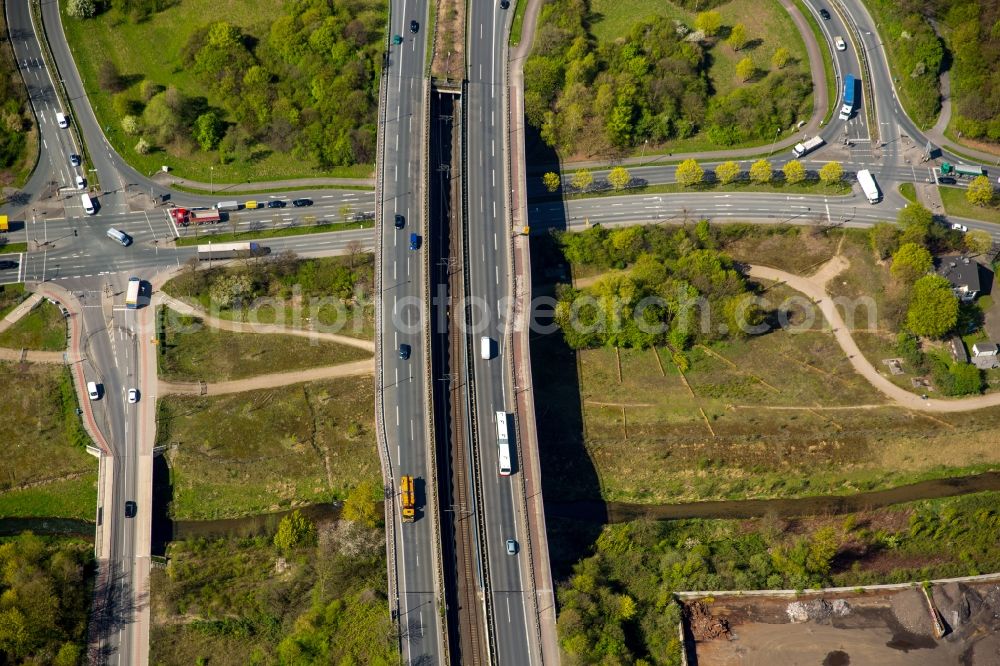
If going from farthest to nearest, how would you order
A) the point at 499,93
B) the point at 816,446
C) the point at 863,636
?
the point at 499,93 < the point at 816,446 < the point at 863,636

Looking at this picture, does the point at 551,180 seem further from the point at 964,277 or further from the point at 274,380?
the point at 964,277

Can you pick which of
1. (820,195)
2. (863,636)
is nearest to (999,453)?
(863,636)

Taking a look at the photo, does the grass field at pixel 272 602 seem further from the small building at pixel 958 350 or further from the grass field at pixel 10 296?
the small building at pixel 958 350

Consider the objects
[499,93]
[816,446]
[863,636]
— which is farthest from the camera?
[499,93]

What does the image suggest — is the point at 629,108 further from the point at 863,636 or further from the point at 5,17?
the point at 5,17

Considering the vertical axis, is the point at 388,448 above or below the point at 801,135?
below

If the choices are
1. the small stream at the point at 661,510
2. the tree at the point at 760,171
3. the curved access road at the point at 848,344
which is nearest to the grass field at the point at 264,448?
the small stream at the point at 661,510

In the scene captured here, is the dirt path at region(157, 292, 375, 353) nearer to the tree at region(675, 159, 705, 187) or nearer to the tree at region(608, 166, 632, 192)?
the tree at region(608, 166, 632, 192)
